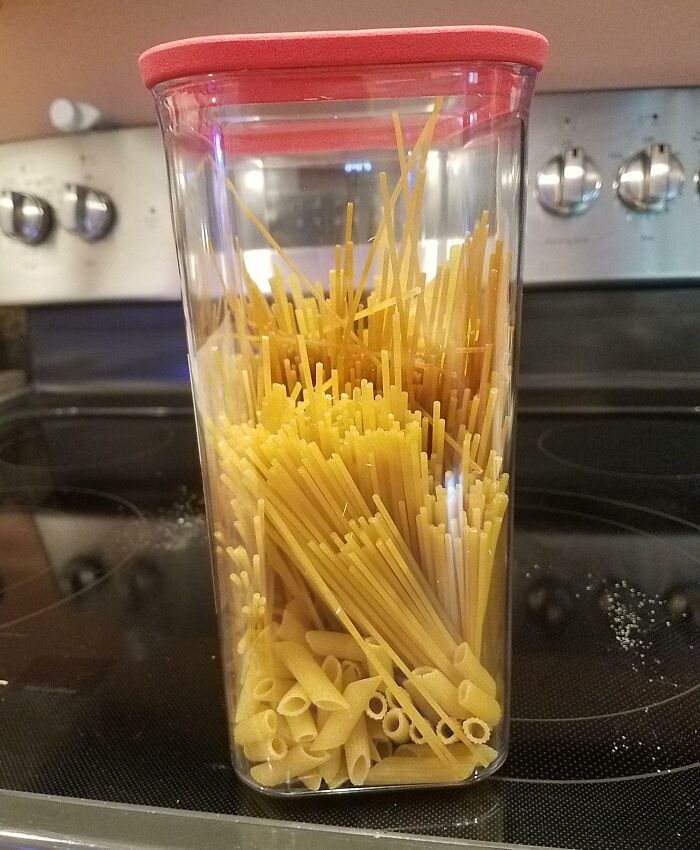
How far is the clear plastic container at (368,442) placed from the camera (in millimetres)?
346

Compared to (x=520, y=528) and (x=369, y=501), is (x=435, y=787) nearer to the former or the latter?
(x=369, y=501)

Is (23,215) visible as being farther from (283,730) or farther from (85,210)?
(283,730)

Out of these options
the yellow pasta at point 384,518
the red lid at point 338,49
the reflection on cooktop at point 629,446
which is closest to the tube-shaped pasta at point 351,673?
the yellow pasta at point 384,518

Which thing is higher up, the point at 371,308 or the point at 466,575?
the point at 371,308

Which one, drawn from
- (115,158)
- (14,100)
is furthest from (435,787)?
(14,100)

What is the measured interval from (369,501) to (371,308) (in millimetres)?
95

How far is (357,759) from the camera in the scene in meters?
0.35

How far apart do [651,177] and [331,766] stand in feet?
1.97

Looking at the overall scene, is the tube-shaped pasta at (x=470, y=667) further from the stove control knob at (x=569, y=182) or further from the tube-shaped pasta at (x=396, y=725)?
the stove control knob at (x=569, y=182)

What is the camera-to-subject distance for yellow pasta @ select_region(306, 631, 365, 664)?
0.36 m

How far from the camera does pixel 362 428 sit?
1.14 ft

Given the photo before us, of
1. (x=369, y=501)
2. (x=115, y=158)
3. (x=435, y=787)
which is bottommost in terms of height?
(x=435, y=787)

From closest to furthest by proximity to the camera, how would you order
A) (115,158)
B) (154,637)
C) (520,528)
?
1. (154,637)
2. (520,528)
3. (115,158)

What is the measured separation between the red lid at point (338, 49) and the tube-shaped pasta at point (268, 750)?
0.30 metres
